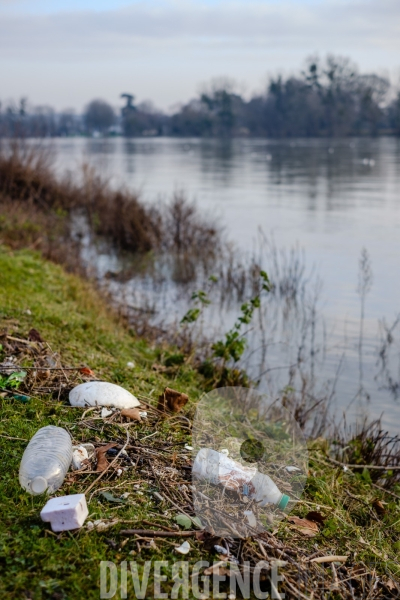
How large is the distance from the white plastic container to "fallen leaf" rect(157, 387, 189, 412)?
0.80 m

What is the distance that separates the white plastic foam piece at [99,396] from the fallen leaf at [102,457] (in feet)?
1.60

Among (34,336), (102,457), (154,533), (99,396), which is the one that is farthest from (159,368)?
(154,533)

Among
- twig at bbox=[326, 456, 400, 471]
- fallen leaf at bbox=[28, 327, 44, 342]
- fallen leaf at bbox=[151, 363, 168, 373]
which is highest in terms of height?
fallen leaf at bbox=[28, 327, 44, 342]

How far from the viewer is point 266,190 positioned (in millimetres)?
26516

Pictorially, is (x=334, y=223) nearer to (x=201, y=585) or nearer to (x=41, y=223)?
(x=41, y=223)

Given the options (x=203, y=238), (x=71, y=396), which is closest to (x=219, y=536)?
(x=71, y=396)

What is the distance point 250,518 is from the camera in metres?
2.76

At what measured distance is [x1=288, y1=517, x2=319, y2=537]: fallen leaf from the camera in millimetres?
2881

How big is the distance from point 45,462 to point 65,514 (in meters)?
0.40

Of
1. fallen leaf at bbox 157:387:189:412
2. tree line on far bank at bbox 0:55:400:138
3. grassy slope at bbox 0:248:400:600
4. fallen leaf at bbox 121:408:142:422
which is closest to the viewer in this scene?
grassy slope at bbox 0:248:400:600

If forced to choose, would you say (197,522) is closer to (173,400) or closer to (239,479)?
(239,479)

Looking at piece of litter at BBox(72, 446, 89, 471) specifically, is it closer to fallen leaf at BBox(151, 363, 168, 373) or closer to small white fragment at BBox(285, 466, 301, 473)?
small white fragment at BBox(285, 466, 301, 473)

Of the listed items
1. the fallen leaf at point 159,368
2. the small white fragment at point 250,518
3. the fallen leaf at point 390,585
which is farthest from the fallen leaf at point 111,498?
the fallen leaf at point 159,368

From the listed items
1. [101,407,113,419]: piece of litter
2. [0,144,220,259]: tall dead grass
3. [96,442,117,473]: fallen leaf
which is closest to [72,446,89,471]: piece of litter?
[96,442,117,473]: fallen leaf
